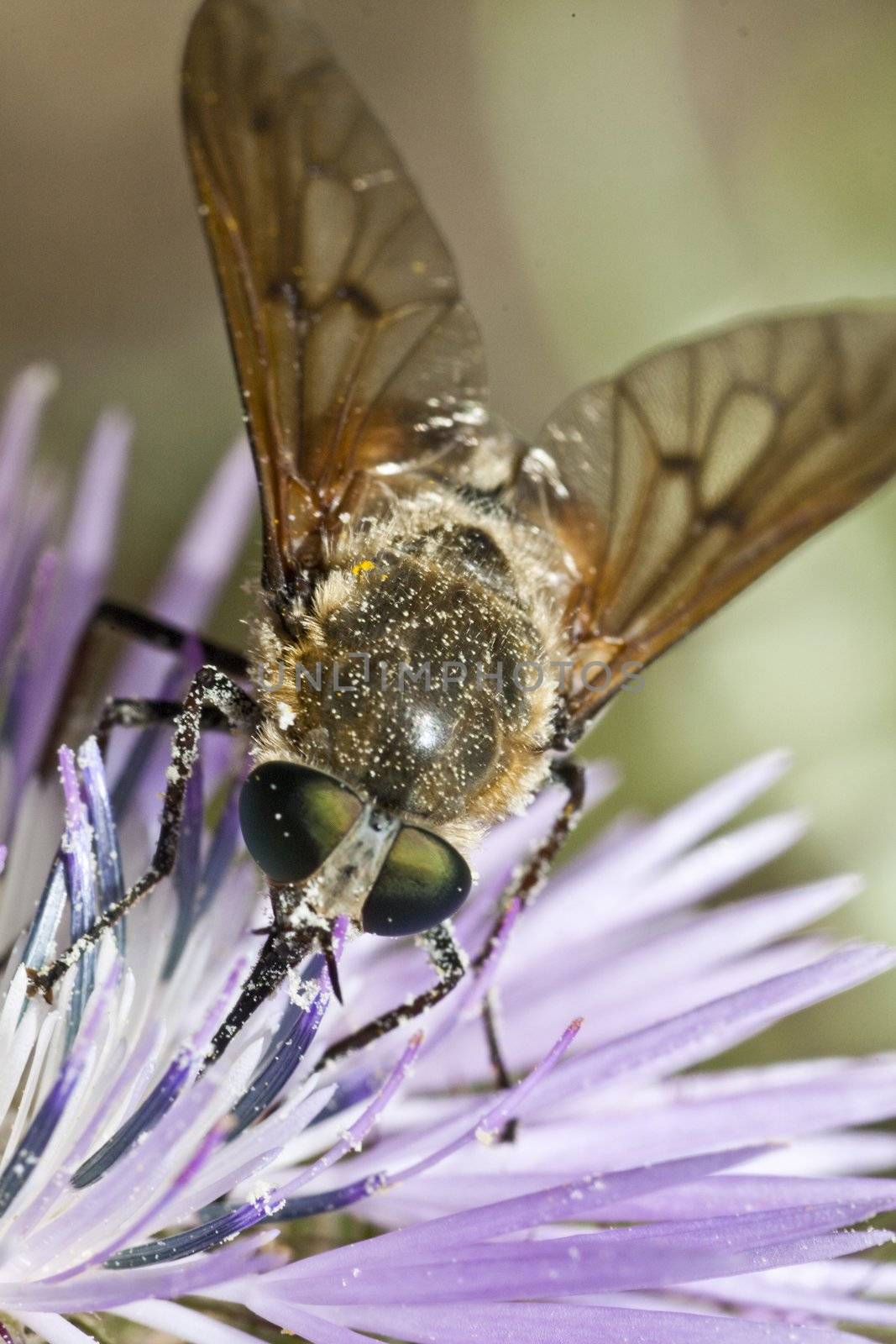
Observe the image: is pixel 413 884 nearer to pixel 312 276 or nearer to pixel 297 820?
pixel 297 820

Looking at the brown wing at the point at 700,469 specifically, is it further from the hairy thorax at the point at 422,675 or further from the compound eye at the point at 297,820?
the compound eye at the point at 297,820

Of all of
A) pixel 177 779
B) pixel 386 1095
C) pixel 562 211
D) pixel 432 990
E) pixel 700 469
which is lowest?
pixel 386 1095

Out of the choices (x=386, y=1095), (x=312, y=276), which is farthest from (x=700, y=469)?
(x=386, y=1095)

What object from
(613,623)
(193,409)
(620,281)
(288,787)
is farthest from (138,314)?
(288,787)

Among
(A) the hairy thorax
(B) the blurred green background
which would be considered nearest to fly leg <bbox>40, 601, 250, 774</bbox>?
(A) the hairy thorax

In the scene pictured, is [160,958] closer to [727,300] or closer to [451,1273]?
[451,1273]

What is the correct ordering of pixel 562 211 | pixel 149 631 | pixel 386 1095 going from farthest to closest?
pixel 562 211 → pixel 149 631 → pixel 386 1095

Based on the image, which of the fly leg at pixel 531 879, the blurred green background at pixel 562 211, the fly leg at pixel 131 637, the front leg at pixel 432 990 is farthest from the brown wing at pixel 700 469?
the blurred green background at pixel 562 211
